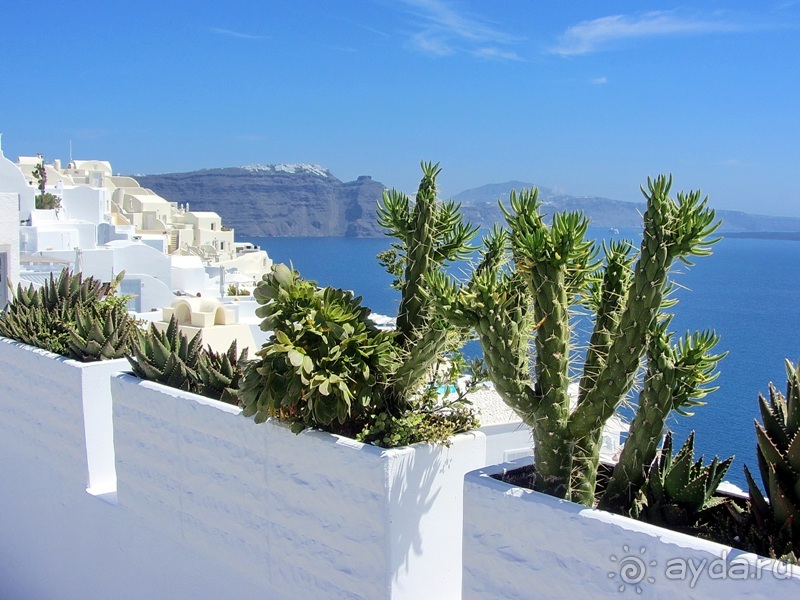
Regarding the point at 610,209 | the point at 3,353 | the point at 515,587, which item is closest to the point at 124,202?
the point at 610,209

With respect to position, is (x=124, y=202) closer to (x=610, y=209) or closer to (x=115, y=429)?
(x=610, y=209)

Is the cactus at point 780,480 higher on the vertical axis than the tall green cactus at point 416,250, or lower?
lower

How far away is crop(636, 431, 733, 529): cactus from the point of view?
3355mm

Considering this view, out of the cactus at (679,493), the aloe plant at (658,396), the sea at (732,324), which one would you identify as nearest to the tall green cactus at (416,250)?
the sea at (732,324)

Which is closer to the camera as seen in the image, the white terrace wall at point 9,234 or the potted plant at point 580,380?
the potted plant at point 580,380

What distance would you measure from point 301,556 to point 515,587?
55.4 inches

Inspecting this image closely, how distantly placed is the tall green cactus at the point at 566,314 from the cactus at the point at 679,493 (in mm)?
197

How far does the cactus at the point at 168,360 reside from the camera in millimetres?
5625

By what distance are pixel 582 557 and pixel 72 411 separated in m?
4.77

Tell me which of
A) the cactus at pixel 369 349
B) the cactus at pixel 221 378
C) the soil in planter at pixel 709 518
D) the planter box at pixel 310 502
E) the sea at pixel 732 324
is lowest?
the sea at pixel 732 324

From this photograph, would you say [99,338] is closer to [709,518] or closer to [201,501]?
[201,501]

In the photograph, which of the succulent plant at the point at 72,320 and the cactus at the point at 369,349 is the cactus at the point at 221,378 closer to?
the cactus at the point at 369,349

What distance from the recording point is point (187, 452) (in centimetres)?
518

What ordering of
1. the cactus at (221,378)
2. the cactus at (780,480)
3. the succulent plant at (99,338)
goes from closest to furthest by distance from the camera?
the cactus at (780,480) → the cactus at (221,378) → the succulent plant at (99,338)
